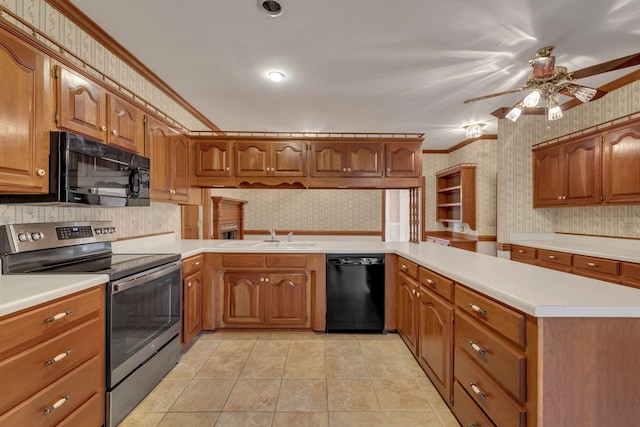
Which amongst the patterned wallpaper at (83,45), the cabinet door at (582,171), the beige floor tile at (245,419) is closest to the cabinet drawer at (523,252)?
the cabinet door at (582,171)

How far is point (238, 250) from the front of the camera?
2828 mm

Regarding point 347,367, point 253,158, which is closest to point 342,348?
point 347,367

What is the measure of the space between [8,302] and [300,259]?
203cm

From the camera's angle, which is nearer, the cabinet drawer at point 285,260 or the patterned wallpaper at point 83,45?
the patterned wallpaper at point 83,45

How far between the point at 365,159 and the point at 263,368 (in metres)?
2.24

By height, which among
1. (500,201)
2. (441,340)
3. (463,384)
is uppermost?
(500,201)

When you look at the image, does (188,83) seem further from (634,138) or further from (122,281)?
(634,138)

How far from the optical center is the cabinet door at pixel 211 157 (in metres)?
3.16

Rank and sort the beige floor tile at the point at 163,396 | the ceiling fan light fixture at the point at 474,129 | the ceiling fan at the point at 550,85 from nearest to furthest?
the beige floor tile at the point at 163,396
the ceiling fan at the point at 550,85
the ceiling fan light fixture at the point at 474,129

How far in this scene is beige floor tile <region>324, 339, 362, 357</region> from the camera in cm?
248

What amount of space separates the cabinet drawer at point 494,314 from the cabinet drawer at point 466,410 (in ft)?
1.44

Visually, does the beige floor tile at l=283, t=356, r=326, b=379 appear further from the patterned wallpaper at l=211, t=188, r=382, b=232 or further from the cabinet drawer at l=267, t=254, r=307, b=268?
the patterned wallpaper at l=211, t=188, r=382, b=232

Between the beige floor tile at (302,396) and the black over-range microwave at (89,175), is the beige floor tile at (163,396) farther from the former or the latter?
the black over-range microwave at (89,175)

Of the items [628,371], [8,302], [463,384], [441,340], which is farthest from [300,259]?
[628,371]
